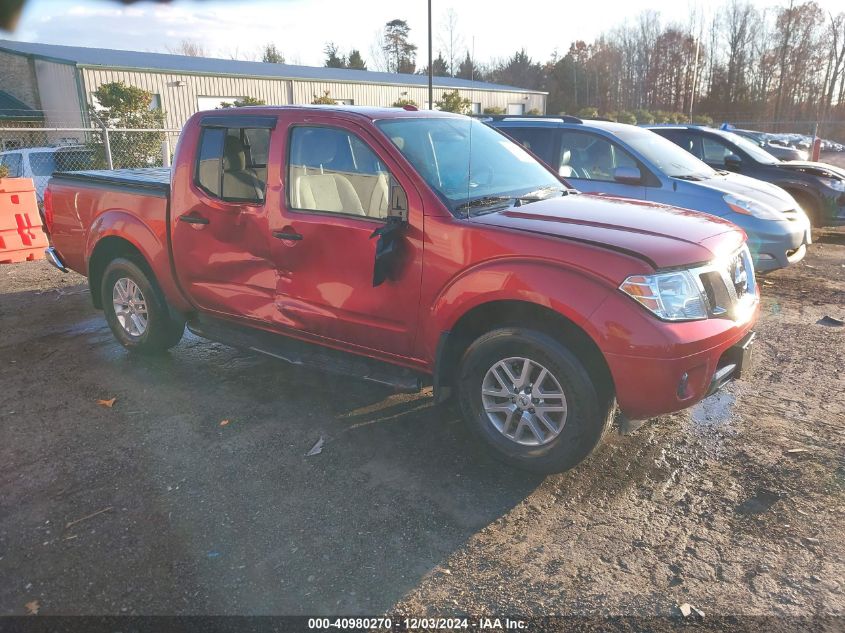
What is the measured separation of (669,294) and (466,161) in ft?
5.35

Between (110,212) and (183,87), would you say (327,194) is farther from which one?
(183,87)

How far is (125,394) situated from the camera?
184 inches

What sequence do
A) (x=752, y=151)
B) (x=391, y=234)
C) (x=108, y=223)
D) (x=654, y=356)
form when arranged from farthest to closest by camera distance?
(x=752, y=151)
(x=108, y=223)
(x=391, y=234)
(x=654, y=356)

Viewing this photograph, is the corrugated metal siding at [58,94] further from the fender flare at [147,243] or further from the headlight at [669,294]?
the headlight at [669,294]

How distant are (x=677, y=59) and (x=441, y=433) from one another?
74193 millimetres

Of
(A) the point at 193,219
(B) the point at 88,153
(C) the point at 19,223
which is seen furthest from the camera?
(B) the point at 88,153

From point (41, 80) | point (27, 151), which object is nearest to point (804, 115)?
point (41, 80)

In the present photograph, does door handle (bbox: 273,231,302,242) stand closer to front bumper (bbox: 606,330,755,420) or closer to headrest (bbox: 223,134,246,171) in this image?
headrest (bbox: 223,134,246,171)

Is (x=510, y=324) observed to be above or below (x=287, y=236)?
below

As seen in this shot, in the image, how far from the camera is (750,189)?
752cm

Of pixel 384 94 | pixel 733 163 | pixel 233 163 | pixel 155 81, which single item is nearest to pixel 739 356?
pixel 233 163

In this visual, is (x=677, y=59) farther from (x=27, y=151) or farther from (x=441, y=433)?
(x=441, y=433)

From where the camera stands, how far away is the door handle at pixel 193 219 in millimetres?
4500

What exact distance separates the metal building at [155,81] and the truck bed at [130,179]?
20.7 metres
